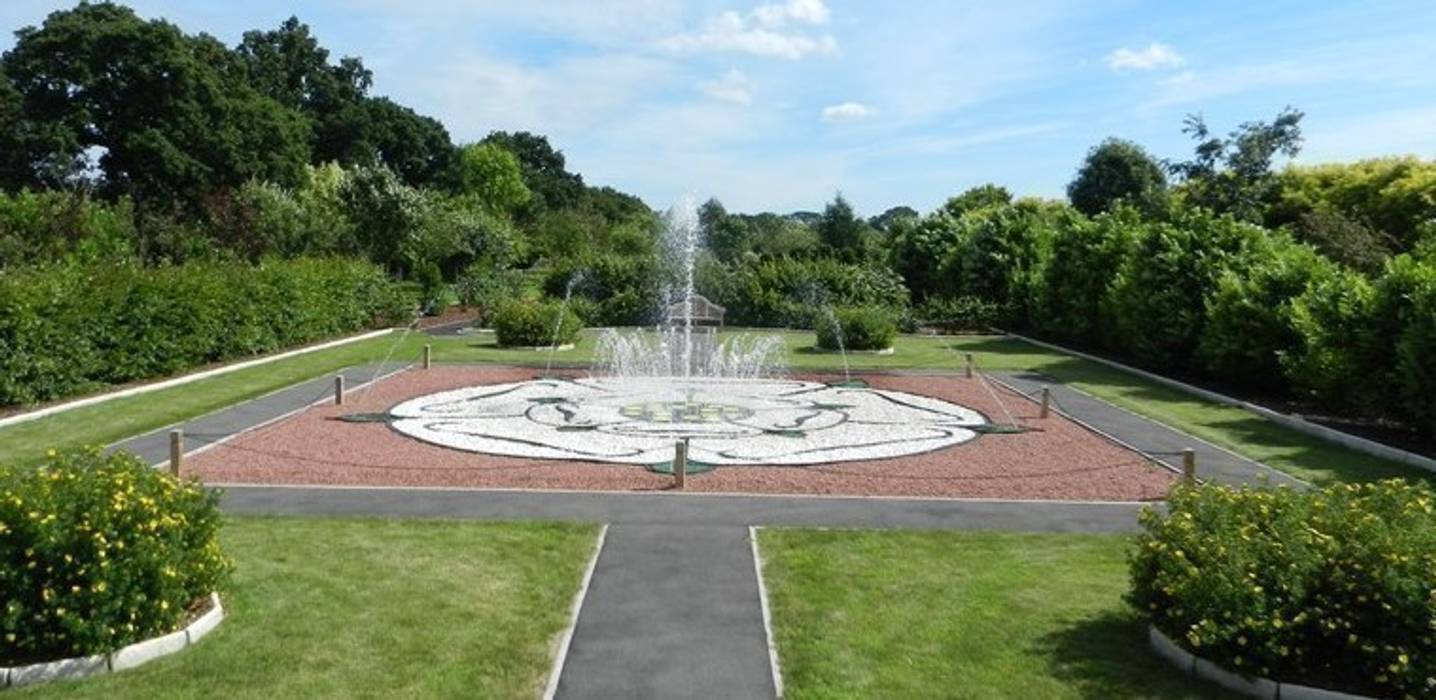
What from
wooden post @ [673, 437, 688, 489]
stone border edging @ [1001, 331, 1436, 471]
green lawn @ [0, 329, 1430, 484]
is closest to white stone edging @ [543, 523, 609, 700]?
wooden post @ [673, 437, 688, 489]

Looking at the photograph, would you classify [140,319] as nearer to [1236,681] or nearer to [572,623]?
[572,623]

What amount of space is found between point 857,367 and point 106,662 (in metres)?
21.5

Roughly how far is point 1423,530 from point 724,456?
925 cm

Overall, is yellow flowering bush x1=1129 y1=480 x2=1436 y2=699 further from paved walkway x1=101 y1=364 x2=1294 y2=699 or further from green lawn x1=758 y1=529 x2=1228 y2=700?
paved walkway x1=101 y1=364 x2=1294 y2=699

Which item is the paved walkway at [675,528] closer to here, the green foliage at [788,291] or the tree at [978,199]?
the green foliage at [788,291]

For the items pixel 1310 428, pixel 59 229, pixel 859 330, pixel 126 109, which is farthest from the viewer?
pixel 126 109

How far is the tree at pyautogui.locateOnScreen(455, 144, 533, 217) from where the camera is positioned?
280ft

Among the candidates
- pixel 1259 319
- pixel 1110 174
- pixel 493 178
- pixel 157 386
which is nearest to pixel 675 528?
pixel 157 386

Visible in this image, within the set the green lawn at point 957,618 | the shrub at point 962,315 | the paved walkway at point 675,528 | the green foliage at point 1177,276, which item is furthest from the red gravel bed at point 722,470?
the shrub at point 962,315

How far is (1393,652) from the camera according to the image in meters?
6.62

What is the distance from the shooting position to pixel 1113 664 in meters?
7.54

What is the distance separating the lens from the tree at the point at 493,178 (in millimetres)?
85250

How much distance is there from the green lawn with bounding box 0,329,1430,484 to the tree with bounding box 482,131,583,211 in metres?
72.0

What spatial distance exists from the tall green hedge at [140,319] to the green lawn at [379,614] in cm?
1013
